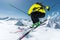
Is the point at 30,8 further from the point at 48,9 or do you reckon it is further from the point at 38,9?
the point at 48,9

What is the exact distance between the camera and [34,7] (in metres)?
13.3

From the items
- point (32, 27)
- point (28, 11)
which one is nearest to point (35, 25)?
point (32, 27)

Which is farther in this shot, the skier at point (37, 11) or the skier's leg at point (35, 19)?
the skier's leg at point (35, 19)

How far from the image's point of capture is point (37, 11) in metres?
13.6

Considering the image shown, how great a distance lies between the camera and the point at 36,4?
1330 centimetres

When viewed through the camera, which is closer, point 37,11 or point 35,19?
point 37,11

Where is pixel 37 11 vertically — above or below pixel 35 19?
above

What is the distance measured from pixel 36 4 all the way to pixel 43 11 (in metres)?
0.85

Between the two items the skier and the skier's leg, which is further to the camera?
the skier's leg

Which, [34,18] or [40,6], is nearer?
[40,6]

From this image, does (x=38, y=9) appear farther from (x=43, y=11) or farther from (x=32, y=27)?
(x=32, y=27)

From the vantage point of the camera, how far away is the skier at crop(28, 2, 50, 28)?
13.3 m

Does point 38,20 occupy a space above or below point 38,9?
below

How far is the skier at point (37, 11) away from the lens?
13.3 meters
